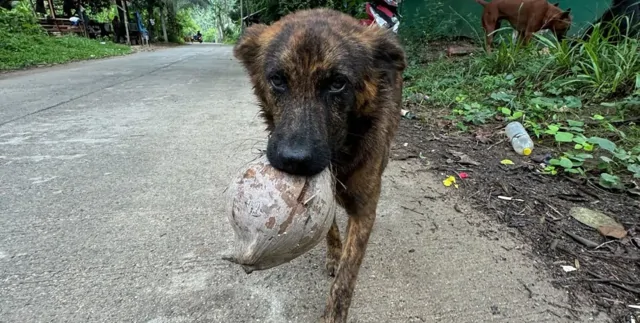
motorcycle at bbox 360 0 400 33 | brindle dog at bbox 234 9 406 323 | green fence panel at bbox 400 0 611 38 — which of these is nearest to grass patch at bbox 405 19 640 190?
motorcycle at bbox 360 0 400 33

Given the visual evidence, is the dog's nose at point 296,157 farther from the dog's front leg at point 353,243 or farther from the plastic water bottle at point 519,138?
the plastic water bottle at point 519,138

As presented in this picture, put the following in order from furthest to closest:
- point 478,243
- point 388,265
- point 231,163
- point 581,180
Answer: point 231,163 → point 581,180 → point 478,243 → point 388,265

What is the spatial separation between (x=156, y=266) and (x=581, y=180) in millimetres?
3173

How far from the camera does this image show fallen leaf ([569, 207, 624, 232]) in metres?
2.35

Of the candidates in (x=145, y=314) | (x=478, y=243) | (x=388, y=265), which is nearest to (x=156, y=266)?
(x=145, y=314)

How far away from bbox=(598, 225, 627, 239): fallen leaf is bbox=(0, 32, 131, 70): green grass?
42.2 feet

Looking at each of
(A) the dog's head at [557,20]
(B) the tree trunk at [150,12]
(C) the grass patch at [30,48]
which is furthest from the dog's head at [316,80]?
(B) the tree trunk at [150,12]

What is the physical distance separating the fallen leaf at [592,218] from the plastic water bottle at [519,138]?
3.43 feet

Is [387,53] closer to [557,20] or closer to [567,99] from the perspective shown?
[567,99]

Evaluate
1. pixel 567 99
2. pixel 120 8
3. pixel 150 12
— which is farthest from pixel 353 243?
pixel 150 12

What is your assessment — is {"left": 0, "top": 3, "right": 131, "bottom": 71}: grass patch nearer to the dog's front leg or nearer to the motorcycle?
the motorcycle

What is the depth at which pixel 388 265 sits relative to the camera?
2145 millimetres

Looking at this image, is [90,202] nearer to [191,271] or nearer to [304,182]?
[191,271]

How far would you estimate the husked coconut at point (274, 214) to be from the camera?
1.30 m
